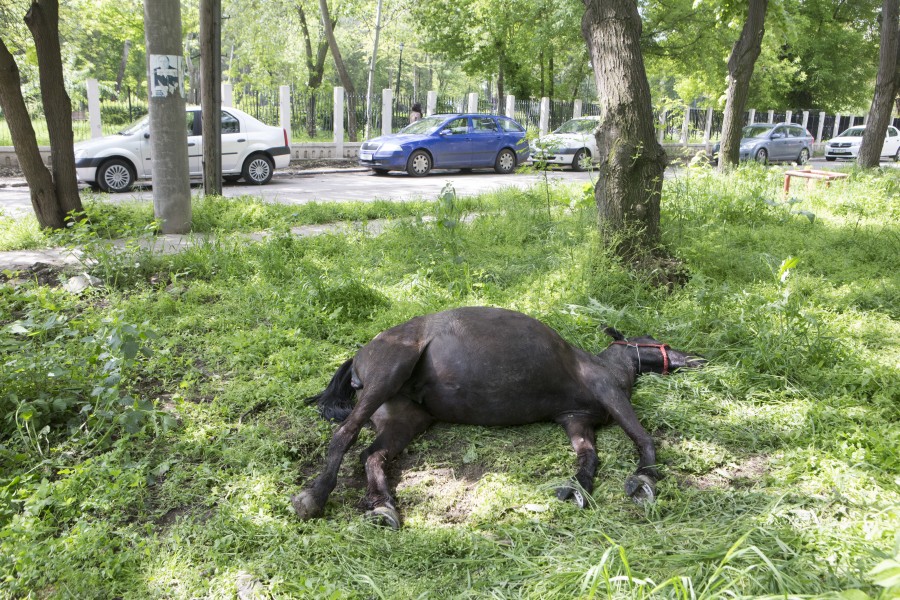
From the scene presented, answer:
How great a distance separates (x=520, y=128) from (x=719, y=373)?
17.6 meters

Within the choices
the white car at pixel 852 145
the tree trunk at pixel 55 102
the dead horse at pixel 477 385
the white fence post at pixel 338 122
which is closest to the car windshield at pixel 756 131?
the white car at pixel 852 145

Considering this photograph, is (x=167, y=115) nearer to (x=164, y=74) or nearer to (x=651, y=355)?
(x=164, y=74)

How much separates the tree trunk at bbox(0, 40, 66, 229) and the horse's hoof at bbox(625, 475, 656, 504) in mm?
7600

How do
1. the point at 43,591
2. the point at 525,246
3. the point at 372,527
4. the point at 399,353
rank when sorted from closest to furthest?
the point at 43,591 < the point at 372,527 < the point at 399,353 < the point at 525,246

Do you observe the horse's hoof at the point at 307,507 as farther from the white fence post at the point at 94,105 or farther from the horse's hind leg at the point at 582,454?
the white fence post at the point at 94,105

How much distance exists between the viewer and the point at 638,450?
11.9 feet

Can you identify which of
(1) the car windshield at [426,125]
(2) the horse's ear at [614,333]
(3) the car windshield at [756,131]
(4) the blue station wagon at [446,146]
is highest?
(3) the car windshield at [756,131]

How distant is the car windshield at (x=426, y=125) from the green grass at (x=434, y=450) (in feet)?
43.6

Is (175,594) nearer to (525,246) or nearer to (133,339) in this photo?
(133,339)

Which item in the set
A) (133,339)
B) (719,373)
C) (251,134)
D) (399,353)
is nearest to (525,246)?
(719,373)

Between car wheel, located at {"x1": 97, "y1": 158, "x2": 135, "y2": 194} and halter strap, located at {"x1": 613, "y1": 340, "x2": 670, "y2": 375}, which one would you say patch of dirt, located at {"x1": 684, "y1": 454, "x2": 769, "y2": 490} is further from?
car wheel, located at {"x1": 97, "y1": 158, "x2": 135, "y2": 194}

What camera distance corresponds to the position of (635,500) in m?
3.27

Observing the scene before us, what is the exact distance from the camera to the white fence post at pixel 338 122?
23172mm

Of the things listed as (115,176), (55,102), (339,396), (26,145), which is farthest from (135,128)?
(339,396)
